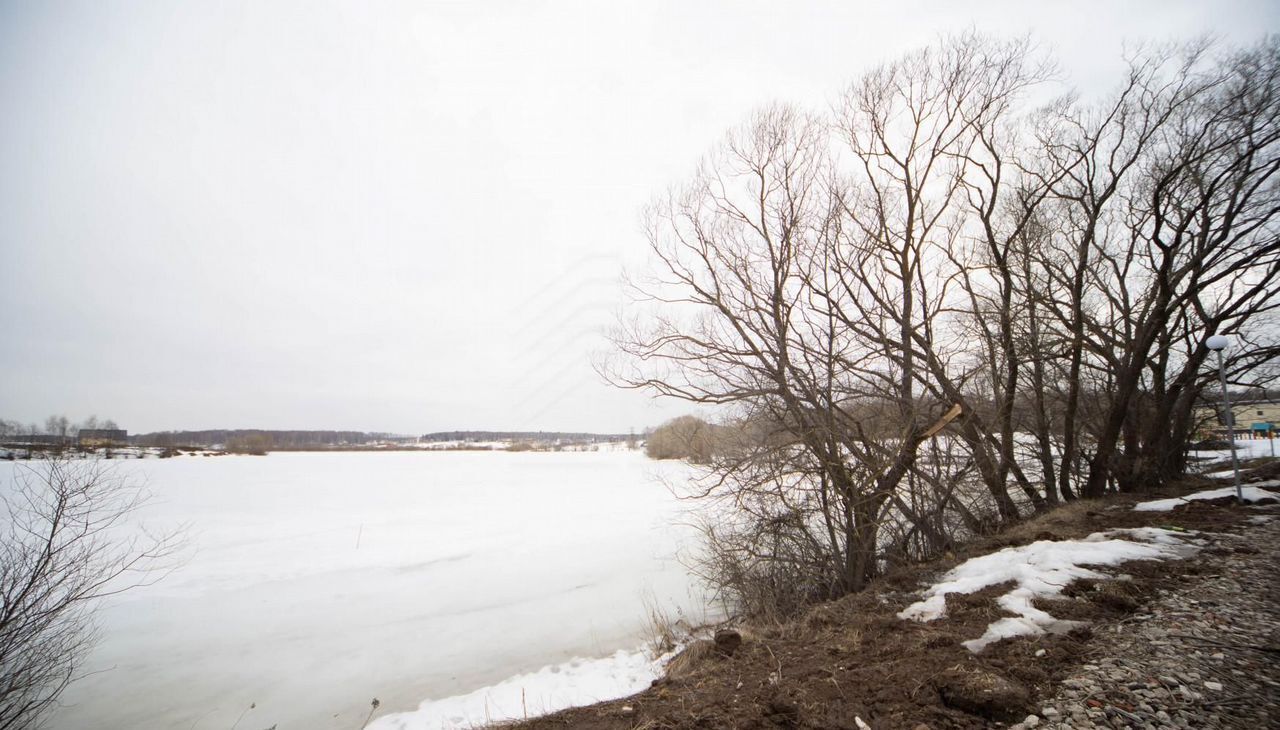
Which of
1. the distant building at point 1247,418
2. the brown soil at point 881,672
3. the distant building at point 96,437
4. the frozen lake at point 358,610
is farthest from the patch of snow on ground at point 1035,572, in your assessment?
the distant building at point 96,437

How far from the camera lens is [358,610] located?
9.38m

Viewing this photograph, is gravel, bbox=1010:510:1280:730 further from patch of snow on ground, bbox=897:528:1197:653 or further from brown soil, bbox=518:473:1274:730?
patch of snow on ground, bbox=897:528:1197:653

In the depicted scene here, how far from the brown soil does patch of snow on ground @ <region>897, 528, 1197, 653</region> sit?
142 millimetres

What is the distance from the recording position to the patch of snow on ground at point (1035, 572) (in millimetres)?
3408

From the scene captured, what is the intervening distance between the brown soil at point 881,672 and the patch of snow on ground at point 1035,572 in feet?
0.46

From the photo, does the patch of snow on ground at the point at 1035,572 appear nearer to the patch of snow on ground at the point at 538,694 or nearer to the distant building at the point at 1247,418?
the patch of snow on ground at the point at 538,694

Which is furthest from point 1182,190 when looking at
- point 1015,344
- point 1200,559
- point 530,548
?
point 530,548

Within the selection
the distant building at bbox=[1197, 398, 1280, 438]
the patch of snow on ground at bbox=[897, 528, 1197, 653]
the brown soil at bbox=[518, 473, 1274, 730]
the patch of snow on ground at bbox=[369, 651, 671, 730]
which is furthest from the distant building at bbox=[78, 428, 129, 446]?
the distant building at bbox=[1197, 398, 1280, 438]

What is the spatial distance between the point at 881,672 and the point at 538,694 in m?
4.40

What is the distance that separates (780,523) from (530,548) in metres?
9.26

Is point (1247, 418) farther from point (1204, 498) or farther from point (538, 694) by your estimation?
point (538, 694)

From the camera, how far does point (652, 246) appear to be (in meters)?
8.23

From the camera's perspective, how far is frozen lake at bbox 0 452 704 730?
6.28 metres

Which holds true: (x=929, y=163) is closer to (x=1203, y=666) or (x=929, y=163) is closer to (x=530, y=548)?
(x=1203, y=666)
